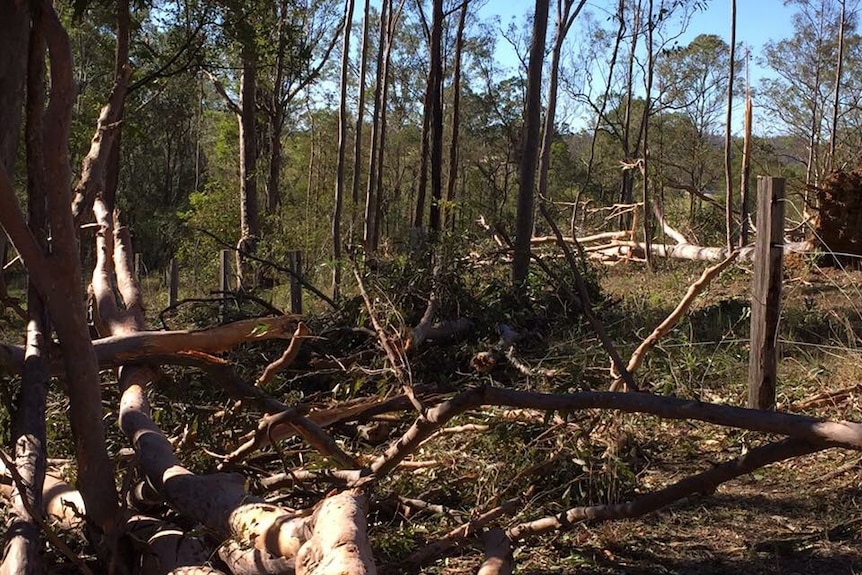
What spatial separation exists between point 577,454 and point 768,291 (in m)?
1.76

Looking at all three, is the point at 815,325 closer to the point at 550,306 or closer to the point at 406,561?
the point at 550,306

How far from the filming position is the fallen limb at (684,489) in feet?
8.91

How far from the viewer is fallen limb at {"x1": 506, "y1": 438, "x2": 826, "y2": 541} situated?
107 inches

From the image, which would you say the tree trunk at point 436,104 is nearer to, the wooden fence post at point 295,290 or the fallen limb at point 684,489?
the wooden fence post at point 295,290

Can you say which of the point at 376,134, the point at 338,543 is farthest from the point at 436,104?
the point at 338,543

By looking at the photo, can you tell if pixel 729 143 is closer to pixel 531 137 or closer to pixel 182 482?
pixel 531 137

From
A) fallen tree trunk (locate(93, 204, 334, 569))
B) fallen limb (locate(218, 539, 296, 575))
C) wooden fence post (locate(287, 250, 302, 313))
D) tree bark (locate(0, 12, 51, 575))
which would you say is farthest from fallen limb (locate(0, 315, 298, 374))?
wooden fence post (locate(287, 250, 302, 313))

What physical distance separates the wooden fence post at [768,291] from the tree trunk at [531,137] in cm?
308

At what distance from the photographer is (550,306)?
740 centimetres

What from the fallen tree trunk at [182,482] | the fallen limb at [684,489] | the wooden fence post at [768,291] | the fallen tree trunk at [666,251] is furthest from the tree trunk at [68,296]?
the fallen tree trunk at [666,251]

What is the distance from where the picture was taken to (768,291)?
4848mm

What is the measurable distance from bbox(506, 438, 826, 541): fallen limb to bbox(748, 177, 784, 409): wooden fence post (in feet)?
6.46

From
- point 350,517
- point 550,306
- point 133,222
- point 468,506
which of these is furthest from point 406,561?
point 133,222

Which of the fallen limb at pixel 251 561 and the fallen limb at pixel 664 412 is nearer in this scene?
the fallen limb at pixel 251 561
